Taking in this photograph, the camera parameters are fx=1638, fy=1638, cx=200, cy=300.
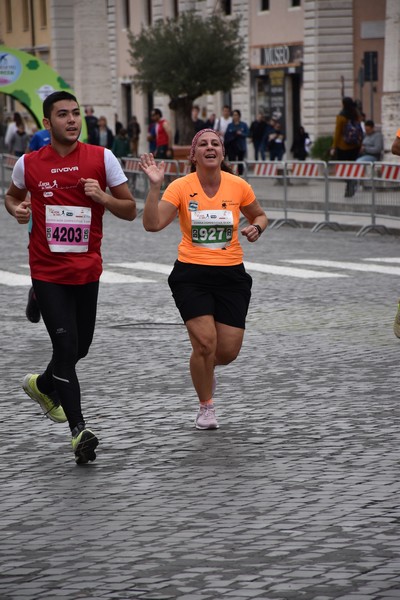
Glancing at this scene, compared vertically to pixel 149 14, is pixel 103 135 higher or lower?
lower

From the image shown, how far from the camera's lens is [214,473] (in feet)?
24.3

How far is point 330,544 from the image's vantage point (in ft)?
19.5

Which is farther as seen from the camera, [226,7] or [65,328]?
[226,7]

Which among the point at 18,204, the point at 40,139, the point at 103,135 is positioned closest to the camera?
the point at 18,204

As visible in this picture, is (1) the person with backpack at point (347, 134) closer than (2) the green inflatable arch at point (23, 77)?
Yes

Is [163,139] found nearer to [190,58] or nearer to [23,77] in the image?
[23,77]

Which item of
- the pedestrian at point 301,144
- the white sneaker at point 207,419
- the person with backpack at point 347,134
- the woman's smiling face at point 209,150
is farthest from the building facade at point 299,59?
the white sneaker at point 207,419

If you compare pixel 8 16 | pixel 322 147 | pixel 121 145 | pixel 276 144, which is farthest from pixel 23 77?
pixel 8 16

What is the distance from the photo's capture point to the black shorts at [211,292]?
872cm

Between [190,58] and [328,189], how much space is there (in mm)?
18656

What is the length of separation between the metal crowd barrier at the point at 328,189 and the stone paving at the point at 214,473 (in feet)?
33.4

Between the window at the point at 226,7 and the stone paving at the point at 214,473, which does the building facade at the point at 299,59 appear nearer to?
the window at the point at 226,7

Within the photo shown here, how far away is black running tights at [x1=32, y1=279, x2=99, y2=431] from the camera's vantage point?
7934 millimetres

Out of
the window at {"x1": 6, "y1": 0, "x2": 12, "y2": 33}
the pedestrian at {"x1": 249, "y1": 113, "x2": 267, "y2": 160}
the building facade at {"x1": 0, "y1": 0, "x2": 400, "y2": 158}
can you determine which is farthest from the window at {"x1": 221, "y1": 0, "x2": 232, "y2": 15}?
the window at {"x1": 6, "y1": 0, "x2": 12, "y2": 33}
